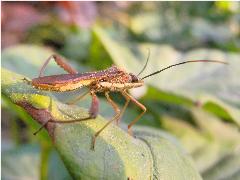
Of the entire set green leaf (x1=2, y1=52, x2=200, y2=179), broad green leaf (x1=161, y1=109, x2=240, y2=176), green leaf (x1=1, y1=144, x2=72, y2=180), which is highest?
green leaf (x1=2, y1=52, x2=200, y2=179)

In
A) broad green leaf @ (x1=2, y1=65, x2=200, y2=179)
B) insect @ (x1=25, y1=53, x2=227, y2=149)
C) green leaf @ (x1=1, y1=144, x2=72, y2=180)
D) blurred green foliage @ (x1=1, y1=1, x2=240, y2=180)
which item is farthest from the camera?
green leaf @ (x1=1, y1=144, x2=72, y2=180)

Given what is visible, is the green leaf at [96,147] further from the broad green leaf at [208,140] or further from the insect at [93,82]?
the broad green leaf at [208,140]

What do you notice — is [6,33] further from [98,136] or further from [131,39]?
[98,136]

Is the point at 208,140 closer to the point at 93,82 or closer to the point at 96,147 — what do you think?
the point at 93,82

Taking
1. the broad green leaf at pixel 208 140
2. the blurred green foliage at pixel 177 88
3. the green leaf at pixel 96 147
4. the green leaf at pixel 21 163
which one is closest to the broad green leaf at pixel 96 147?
the green leaf at pixel 96 147

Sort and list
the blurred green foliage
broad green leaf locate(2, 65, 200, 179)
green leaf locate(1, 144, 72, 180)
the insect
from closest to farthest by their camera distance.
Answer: broad green leaf locate(2, 65, 200, 179) < the insect < the blurred green foliage < green leaf locate(1, 144, 72, 180)

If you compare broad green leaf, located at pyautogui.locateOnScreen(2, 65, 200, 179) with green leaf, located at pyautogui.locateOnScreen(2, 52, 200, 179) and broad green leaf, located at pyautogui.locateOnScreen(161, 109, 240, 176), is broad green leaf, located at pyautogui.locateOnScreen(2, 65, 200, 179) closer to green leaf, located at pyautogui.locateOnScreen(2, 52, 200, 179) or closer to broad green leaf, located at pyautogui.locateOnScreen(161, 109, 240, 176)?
green leaf, located at pyautogui.locateOnScreen(2, 52, 200, 179)

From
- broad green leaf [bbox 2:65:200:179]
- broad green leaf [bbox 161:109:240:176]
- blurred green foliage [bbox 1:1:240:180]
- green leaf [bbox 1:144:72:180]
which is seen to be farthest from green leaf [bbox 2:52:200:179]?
green leaf [bbox 1:144:72:180]

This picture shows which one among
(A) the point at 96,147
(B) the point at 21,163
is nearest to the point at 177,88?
(B) the point at 21,163

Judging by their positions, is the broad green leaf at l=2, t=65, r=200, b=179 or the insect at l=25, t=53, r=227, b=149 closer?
the broad green leaf at l=2, t=65, r=200, b=179
